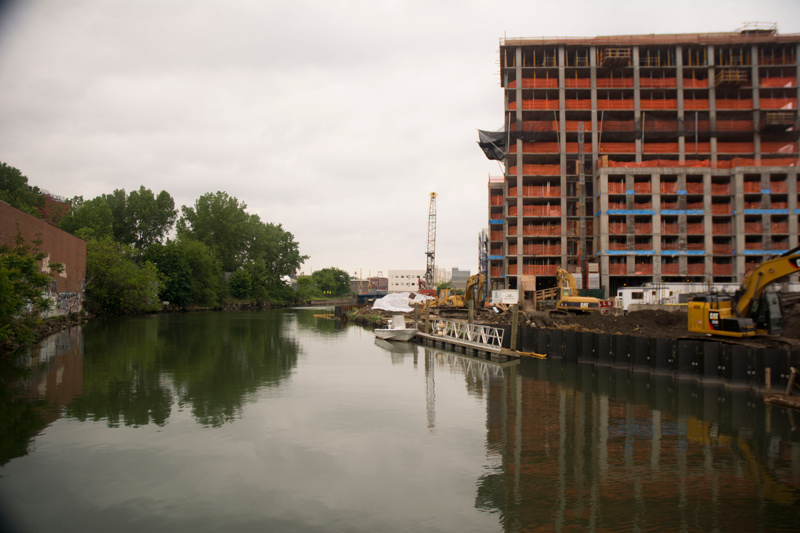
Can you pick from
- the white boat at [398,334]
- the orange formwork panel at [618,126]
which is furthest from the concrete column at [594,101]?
the white boat at [398,334]

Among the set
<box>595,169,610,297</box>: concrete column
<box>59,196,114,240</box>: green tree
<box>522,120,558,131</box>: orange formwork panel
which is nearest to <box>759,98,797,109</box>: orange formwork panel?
Result: <box>595,169,610,297</box>: concrete column

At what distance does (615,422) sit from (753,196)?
6536cm

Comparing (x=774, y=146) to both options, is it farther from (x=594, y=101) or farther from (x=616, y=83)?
(x=594, y=101)

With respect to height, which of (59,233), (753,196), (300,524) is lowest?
(300,524)

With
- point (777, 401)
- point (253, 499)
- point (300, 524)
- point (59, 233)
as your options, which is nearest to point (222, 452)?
point (253, 499)

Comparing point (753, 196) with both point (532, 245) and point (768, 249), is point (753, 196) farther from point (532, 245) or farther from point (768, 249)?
point (532, 245)

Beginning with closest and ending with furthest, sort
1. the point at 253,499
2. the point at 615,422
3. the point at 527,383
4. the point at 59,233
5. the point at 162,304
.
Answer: the point at 253,499, the point at 615,422, the point at 527,383, the point at 59,233, the point at 162,304

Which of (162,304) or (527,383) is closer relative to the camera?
(527,383)

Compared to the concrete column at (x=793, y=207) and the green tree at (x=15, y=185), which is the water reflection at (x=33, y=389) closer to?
the green tree at (x=15, y=185)

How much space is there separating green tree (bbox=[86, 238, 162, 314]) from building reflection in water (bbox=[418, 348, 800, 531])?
57.1 meters

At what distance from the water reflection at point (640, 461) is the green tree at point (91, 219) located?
8117 centimetres

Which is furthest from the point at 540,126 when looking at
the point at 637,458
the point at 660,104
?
the point at 637,458

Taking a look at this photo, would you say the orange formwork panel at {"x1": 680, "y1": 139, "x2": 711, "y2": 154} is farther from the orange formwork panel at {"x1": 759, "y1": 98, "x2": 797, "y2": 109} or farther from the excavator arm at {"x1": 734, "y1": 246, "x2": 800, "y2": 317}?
the excavator arm at {"x1": 734, "y1": 246, "x2": 800, "y2": 317}

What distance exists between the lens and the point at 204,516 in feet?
33.6
